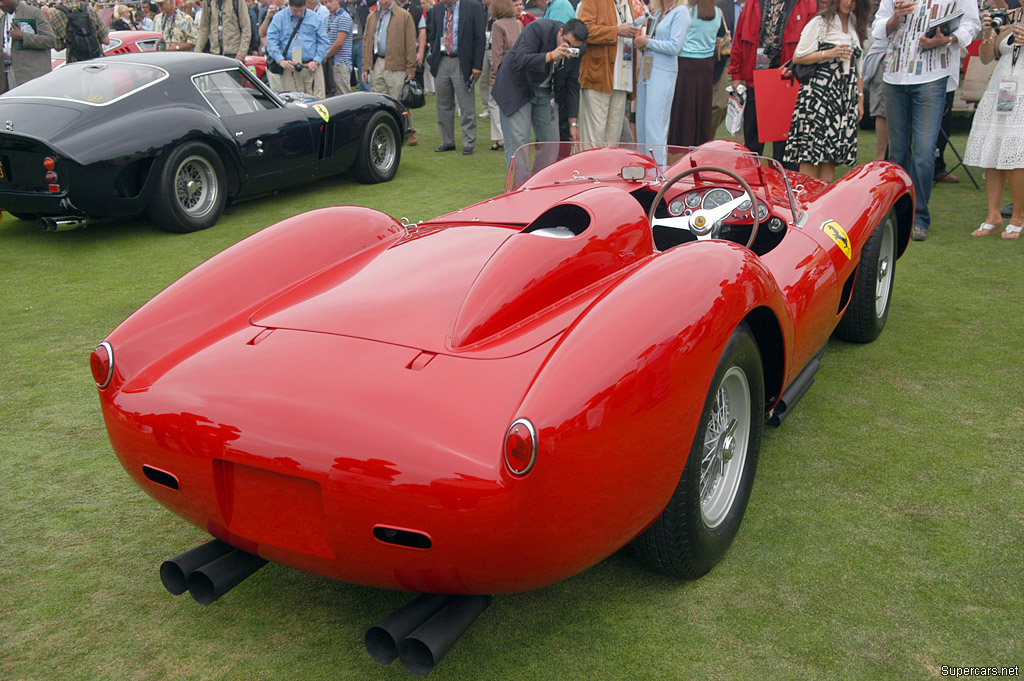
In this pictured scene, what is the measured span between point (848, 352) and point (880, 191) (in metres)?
0.84

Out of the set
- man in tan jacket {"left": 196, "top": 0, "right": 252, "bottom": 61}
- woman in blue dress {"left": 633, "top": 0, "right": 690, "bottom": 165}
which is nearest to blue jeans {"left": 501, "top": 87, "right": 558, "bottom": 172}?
woman in blue dress {"left": 633, "top": 0, "right": 690, "bottom": 165}

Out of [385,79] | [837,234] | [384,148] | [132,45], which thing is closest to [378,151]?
[384,148]

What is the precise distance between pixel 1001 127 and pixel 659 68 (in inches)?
111

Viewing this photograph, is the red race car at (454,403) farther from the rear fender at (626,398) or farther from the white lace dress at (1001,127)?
the white lace dress at (1001,127)

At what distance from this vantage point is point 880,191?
4.14m

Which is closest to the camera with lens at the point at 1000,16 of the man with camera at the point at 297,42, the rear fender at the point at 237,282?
the rear fender at the point at 237,282

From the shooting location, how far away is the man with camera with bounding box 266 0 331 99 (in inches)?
406

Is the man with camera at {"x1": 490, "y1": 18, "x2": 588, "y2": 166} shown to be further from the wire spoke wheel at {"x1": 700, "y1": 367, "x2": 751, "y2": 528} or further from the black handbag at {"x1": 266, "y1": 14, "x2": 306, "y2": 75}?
the wire spoke wheel at {"x1": 700, "y1": 367, "x2": 751, "y2": 528}

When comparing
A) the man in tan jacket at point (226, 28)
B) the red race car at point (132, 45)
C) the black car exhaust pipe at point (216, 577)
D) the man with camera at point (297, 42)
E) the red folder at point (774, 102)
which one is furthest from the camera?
the red race car at point (132, 45)

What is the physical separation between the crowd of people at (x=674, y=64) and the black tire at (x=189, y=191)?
2648 mm

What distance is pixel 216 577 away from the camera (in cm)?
213

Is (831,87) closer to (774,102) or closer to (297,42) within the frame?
(774,102)

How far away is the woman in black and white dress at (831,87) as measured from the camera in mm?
6023

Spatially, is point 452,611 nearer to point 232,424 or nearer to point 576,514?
point 576,514
